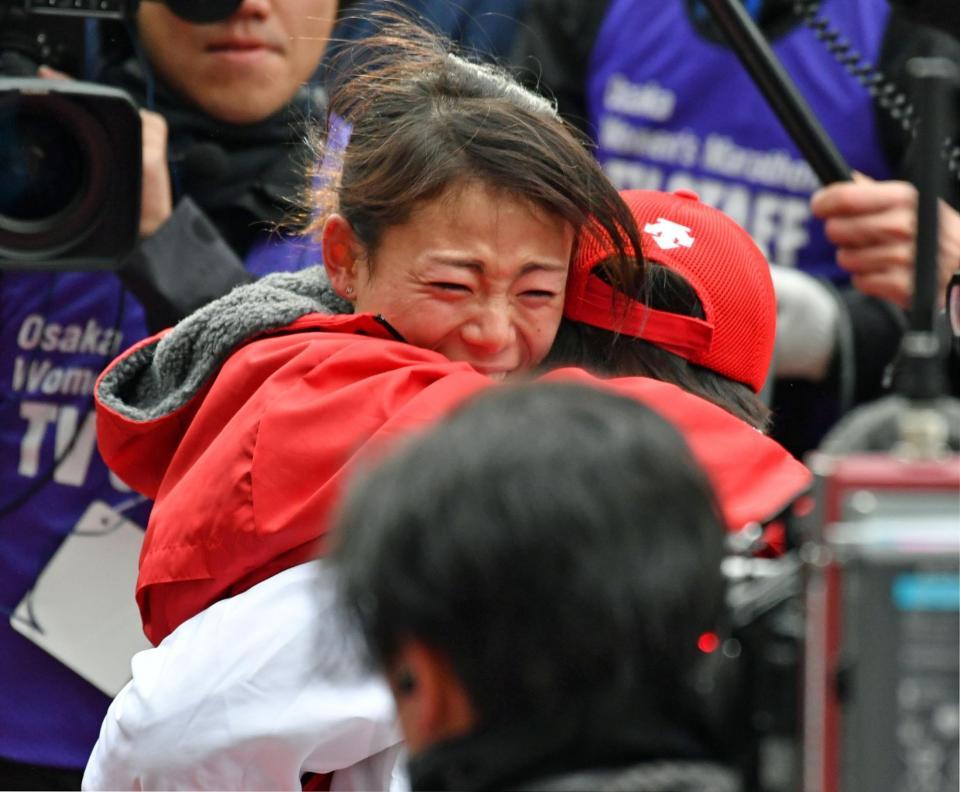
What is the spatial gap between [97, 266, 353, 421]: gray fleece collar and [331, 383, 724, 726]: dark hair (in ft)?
2.28

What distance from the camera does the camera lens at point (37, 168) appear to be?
1982 millimetres

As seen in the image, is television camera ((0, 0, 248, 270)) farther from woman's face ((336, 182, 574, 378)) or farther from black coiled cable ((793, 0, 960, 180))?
black coiled cable ((793, 0, 960, 180))

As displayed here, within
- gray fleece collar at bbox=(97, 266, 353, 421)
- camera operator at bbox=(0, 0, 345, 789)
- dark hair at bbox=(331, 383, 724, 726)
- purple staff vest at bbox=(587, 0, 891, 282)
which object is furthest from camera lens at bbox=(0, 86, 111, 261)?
dark hair at bbox=(331, 383, 724, 726)

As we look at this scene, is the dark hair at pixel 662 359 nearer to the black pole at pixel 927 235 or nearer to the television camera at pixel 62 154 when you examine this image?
the television camera at pixel 62 154

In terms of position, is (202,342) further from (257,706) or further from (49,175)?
(49,175)

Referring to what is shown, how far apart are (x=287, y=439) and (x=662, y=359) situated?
0.41 metres

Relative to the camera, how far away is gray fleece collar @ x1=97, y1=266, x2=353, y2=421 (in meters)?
1.51

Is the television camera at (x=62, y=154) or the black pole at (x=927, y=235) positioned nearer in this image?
the black pole at (x=927, y=235)

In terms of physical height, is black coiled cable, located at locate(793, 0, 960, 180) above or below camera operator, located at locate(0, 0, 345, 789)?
above

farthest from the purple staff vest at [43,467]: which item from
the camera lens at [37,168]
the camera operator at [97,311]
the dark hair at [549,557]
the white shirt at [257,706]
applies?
the dark hair at [549,557]

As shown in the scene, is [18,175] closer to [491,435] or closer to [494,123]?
[494,123]

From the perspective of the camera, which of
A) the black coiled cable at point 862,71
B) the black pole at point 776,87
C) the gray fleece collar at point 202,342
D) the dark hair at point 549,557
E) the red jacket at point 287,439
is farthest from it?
the black coiled cable at point 862,71

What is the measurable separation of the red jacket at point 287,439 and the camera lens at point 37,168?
613 millimetres

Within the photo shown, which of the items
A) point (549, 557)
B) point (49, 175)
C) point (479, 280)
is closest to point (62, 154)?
point (49, 175)
